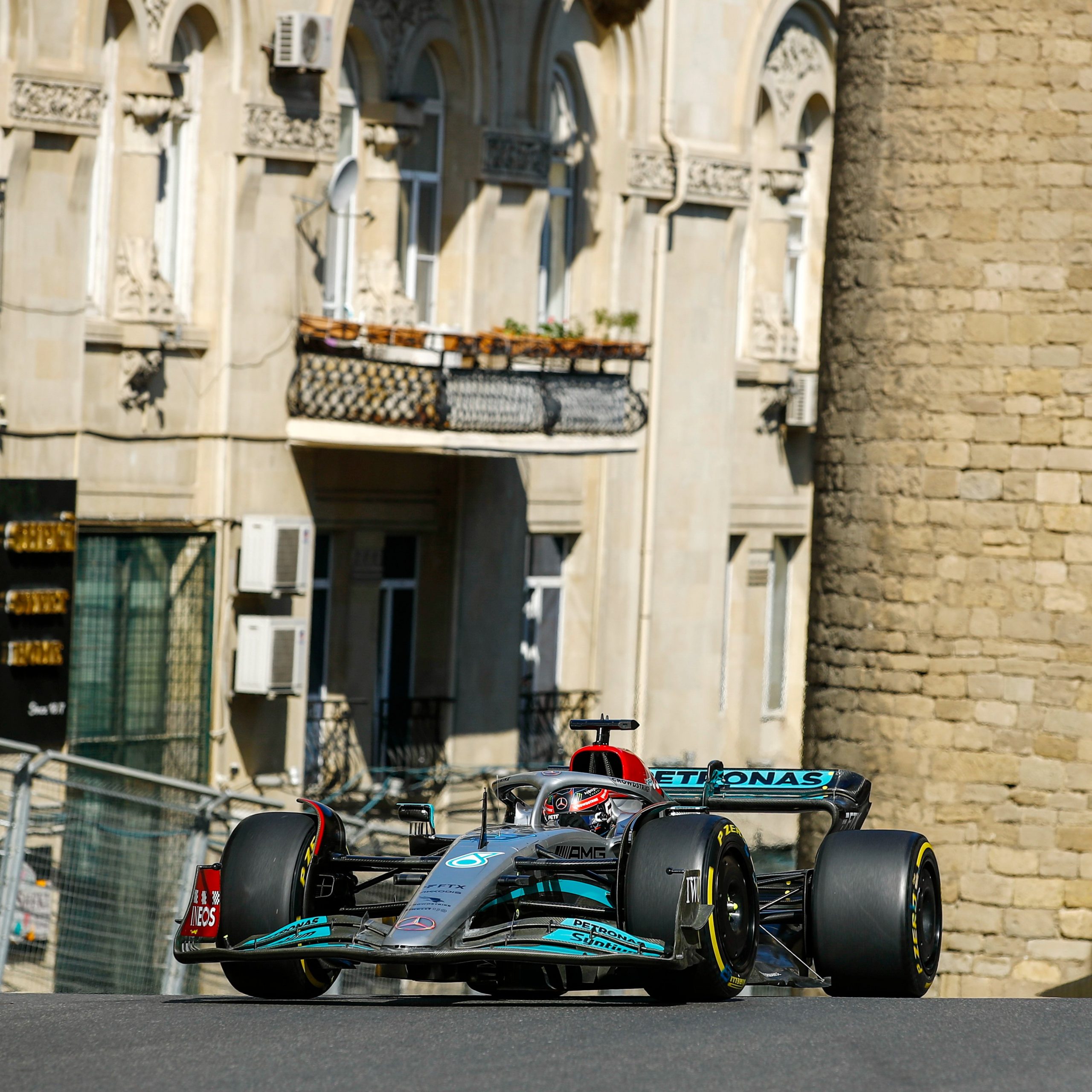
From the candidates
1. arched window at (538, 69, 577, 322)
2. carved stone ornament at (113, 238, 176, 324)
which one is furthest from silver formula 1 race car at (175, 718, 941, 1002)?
arched window at (538, 69, 577, 322)

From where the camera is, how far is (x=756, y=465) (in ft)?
103

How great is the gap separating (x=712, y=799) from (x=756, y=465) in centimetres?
1989

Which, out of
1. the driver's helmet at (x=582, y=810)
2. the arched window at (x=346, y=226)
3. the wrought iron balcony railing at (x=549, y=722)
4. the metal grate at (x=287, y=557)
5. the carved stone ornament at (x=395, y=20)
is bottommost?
the wrought iron balcony railing at (x=549, y=722)

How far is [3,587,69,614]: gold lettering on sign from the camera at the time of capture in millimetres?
20797

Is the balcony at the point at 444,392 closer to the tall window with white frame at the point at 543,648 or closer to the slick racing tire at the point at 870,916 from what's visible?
the tall window with white frame at the point at 543,648

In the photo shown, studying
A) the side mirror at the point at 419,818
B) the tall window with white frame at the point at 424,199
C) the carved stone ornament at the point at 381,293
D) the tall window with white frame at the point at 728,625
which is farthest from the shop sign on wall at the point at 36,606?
the tall window with white frame at the point at 728,625

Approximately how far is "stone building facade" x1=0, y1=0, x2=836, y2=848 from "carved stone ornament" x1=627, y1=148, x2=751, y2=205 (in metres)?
0.04

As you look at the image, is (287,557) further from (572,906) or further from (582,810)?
(572,906)

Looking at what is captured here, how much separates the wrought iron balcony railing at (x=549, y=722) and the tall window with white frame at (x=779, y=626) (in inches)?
187

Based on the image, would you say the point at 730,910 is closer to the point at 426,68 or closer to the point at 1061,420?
the point at 1061,420

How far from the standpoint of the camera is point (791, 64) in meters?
31.6

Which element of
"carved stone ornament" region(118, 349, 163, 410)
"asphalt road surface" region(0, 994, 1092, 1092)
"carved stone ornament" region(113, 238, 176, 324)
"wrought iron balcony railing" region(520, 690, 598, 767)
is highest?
"carved stone ornament" region(113, 238, 176, 324)

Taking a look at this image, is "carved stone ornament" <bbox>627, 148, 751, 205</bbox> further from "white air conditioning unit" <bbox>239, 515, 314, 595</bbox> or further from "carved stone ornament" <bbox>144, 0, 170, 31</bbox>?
"carved stone ornament" <bbox>144, 0, 170, 31</bbox>

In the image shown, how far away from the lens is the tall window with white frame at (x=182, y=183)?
2275 centimetres
